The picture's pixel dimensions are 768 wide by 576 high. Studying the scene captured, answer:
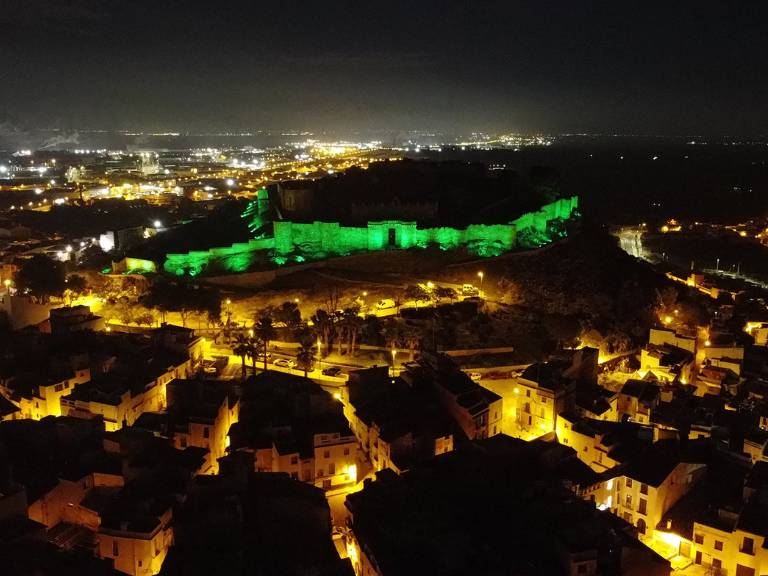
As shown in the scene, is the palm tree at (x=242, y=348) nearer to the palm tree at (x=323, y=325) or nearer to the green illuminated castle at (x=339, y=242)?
the palm tree at (x=323, y=325)

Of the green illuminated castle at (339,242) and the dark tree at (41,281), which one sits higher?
the green illuminated castle at (339,242)

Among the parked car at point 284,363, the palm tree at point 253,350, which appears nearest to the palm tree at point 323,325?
the parked car at point 284,363

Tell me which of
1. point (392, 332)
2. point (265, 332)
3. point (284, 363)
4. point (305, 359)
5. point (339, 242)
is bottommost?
point (284, 363)

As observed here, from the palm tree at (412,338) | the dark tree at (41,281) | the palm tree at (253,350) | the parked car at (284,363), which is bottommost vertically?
the parked car at (284,363)

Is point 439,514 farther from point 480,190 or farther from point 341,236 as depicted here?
point 480,190

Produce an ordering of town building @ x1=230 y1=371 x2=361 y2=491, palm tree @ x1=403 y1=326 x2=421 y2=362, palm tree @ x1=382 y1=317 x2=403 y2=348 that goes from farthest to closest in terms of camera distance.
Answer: palm tree @ x1=382 y1=317 x2=403 y2=348 < palm tree @ x1=403 y1=326 x2=421 y2=362 < town building @ x1=230 y1=371 x2=361 y2=491

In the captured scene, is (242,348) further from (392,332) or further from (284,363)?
(392,332)

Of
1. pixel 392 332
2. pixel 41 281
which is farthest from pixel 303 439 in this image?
pixel 41 281

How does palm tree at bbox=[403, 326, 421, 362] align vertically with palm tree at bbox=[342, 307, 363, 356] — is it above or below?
below

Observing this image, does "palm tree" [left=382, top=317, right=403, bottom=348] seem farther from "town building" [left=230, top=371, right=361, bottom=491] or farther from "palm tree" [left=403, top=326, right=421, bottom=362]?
"town building" [left=230, top=371, right=361, bottom=491]

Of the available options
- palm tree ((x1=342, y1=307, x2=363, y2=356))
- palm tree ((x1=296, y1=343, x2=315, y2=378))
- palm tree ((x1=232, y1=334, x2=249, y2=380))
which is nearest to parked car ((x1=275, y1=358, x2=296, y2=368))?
palm tree ((x1=296, y1=343, x2=315, y2=378))

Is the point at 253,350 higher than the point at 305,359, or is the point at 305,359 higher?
the point at 253,350
